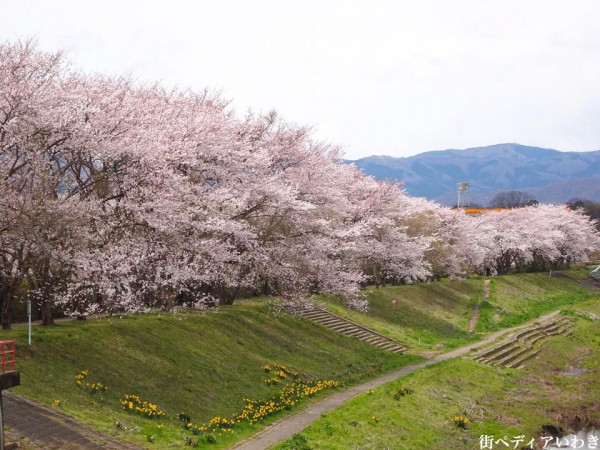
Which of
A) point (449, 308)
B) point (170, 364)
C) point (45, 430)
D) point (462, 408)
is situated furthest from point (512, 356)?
point (45, 430)

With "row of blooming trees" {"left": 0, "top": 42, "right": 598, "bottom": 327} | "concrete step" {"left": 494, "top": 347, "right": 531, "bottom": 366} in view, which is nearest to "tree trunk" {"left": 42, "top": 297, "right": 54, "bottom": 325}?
"row of blooming trees" {"left": 0, "top": 42, "right": 598, "bottom": 327}

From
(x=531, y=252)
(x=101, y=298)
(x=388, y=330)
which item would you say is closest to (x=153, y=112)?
(x=101, y=298)

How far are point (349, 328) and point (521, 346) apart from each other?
13.2 meters

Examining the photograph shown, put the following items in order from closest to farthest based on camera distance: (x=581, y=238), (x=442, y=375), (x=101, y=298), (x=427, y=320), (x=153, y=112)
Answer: (x=101, y=298) → (x=153, y=112) → (x=442, y=375) → (x=427, y=320) → (x=581, y=238)

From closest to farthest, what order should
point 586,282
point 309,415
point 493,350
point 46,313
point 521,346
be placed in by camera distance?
point 309,415 → point 46,313 → point 493,350 → point 521,346 → point 586,282

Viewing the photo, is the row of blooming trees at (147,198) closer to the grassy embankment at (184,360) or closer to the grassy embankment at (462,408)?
the grassy embankment at (184,360)

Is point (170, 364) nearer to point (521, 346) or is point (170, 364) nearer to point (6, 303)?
point (6, 303)

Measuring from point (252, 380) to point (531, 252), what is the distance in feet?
248

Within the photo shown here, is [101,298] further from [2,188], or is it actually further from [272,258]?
[272,258]

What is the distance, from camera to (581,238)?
99.9 m

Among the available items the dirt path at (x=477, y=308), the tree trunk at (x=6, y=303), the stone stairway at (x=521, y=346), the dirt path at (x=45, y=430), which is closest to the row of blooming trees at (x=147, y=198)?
the tree trunk at (x=6, y=303)

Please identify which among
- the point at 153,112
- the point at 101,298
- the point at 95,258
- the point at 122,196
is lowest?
the point at 101,298

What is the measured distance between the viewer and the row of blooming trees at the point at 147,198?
68.4ft

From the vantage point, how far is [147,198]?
81.3 feet
